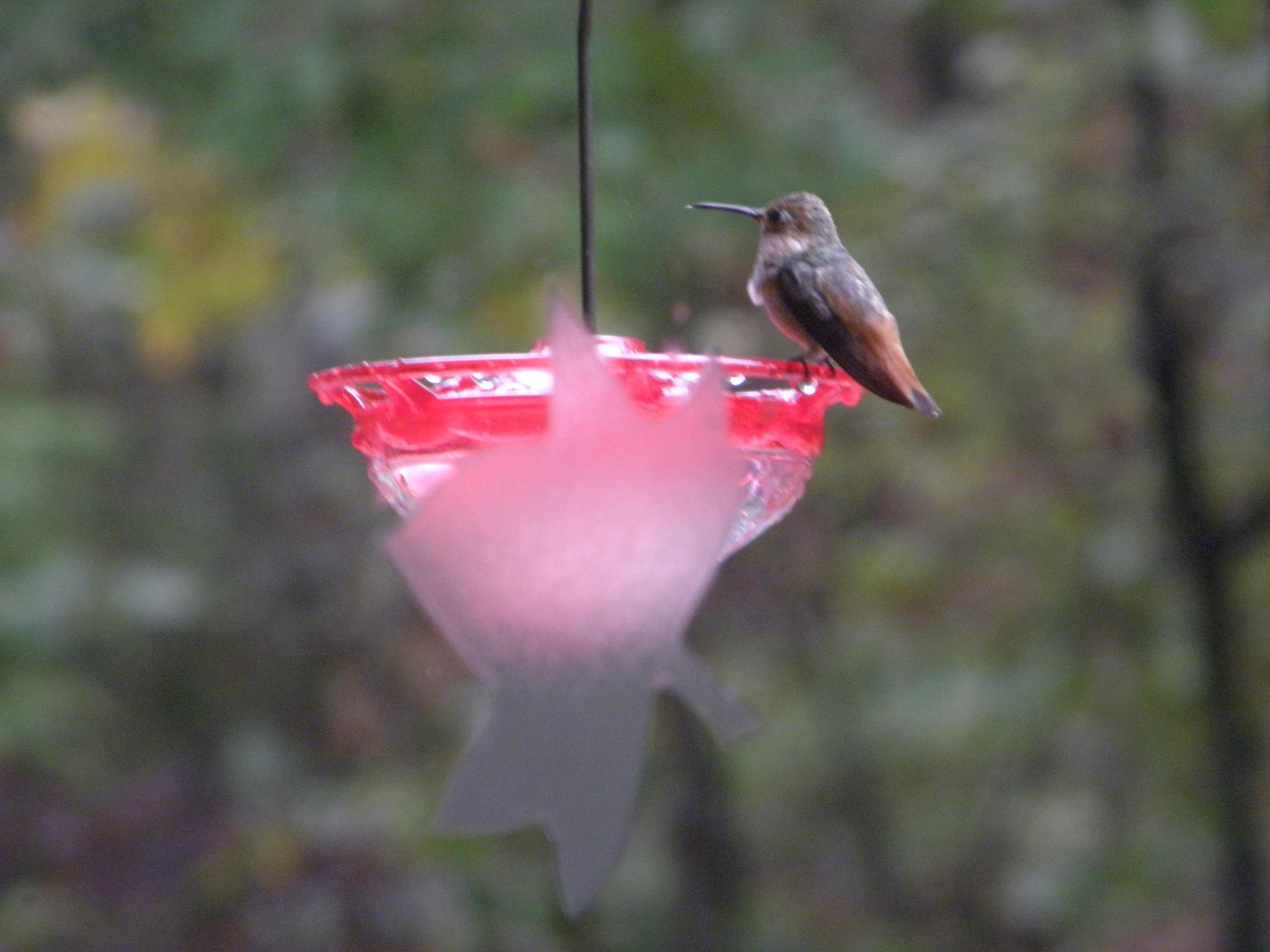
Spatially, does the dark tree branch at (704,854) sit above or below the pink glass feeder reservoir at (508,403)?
below

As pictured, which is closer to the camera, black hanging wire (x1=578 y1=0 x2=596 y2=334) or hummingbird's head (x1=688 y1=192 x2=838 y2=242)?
black hanging wire (x1=578 y1=0 x2=596 y2=334)

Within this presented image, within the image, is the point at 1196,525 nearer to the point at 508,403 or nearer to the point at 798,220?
the point at 798,220

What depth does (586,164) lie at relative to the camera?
1612 millimetres

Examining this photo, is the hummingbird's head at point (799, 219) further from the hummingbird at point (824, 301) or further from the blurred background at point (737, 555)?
the blurred background at point (737, 555)

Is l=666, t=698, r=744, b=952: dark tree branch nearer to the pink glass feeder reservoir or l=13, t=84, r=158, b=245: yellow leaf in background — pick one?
l=13, t=84, r=158, b=245: yellow leaf in background

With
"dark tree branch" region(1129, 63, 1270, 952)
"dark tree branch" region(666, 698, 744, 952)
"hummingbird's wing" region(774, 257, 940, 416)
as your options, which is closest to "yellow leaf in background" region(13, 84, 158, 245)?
"dark tree branch" region(666, 698, 744, 952)

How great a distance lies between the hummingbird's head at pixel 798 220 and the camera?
2006 millimetres

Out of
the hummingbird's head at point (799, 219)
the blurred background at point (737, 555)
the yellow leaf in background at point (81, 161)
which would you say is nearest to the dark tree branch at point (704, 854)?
the blurred background at point (737, 555)

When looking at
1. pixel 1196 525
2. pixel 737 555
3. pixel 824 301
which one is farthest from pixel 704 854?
pixel 824 301

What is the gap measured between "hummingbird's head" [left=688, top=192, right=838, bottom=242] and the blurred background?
230 cm

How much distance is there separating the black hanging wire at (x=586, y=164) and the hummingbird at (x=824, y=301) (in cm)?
15

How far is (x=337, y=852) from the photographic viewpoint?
5863mm

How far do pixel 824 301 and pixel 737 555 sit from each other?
4.59 m

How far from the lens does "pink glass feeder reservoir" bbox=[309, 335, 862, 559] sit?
4.92ft
